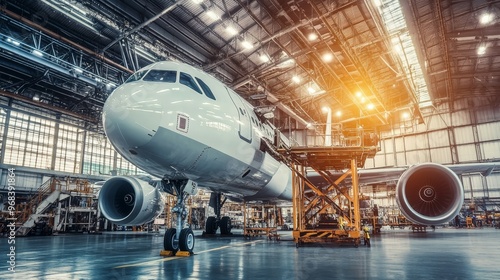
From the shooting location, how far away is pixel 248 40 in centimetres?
1766

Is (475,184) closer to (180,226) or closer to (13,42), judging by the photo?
(180,226)

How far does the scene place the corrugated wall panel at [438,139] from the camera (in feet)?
110

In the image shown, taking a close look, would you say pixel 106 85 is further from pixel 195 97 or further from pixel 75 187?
pixel 195 97

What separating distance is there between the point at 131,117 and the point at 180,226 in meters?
2.75

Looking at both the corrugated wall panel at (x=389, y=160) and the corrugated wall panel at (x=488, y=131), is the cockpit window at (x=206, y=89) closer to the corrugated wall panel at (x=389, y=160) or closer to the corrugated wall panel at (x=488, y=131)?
the corrugated wall panel at (x=389, y=160)

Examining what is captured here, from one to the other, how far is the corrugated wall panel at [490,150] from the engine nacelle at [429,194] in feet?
87.6

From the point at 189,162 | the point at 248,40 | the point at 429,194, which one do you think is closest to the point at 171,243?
the point at 189,162

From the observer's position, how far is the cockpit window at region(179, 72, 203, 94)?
6730 millimetres

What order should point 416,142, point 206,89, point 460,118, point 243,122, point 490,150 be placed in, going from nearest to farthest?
point 206,89 → point 243,122 → point 490,150 → point 460,118 → point 416,142

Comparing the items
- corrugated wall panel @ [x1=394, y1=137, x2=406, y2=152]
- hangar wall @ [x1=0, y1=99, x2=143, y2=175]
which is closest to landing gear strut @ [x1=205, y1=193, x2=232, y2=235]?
hangar wall @ [x1=0, y1=99, x2=143, y2=175]

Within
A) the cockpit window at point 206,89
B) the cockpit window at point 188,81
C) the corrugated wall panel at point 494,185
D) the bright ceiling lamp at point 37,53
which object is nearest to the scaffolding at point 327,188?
the cockpit window at point 206,89

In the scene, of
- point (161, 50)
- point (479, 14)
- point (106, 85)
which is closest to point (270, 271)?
point (161, 50)

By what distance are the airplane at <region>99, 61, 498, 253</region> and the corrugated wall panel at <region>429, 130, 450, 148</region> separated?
987 inches

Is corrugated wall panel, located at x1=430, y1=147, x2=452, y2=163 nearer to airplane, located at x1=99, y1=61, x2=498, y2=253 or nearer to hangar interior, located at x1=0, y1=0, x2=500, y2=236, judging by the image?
hangar interior, located at x1=0, y1=0, x2=500, y2=236
